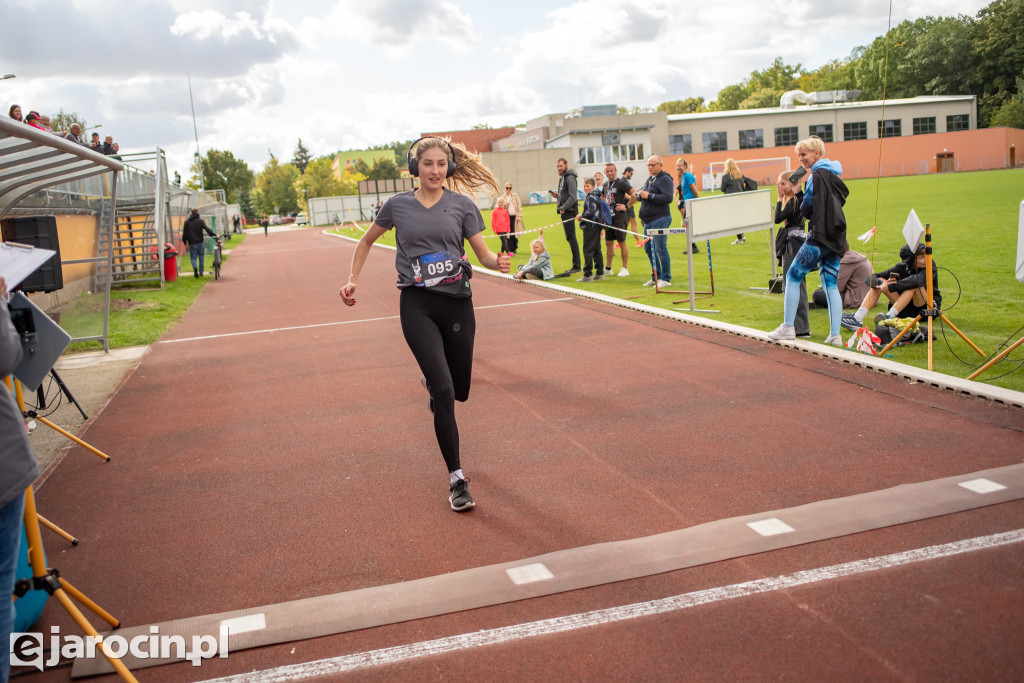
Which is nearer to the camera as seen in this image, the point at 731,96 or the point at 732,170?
the point at 732,170

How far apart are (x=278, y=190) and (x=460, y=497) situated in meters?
138

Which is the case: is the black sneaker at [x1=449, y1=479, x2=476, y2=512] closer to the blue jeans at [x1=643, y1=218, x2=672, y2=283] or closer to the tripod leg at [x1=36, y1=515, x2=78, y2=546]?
the tripod leg at [x1=36, y1=515, x2=78, y2=546]

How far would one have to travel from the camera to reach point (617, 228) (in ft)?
49.5

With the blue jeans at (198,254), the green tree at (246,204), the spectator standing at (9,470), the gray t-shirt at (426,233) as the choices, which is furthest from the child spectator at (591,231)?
the green tree at (246,204)

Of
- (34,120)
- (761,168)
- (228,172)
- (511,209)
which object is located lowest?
(511,209)

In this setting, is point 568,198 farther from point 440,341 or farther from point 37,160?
point 440,341

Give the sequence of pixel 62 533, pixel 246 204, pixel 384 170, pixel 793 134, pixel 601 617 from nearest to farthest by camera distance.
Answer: pixel 601 617
pixel 62 533
pixel 793 134
pixel 246 204
pixel 384 170

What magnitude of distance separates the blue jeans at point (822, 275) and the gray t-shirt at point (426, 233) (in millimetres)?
4650

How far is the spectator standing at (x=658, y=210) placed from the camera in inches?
543

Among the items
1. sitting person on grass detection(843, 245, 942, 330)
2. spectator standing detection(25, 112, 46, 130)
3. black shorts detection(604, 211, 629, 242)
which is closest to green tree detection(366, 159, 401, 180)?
spectator standing detection(25, 112, 46, 130)

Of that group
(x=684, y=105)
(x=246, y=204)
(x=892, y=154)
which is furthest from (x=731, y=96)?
(x=246, y=204)

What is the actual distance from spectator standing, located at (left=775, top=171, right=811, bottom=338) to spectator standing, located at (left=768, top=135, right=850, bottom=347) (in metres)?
0.29

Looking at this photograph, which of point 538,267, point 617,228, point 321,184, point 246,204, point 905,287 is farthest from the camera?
point 246,204

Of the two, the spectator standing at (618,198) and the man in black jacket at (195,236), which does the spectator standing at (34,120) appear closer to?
the man in black jacket at (195,236)
